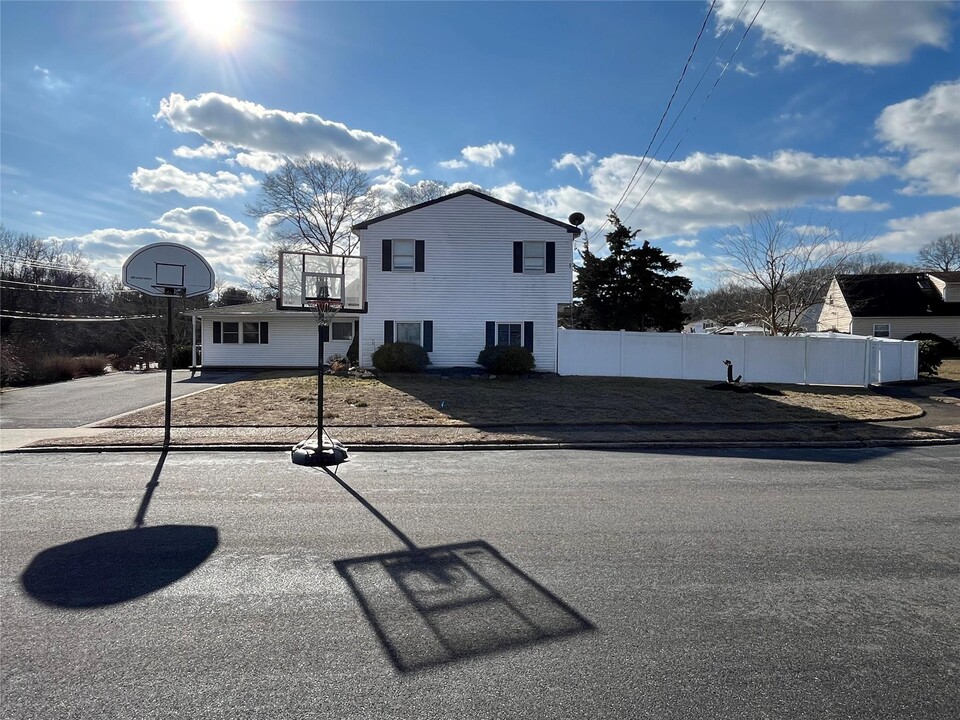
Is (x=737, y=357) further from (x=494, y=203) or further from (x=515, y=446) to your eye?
(x=515, y=446)

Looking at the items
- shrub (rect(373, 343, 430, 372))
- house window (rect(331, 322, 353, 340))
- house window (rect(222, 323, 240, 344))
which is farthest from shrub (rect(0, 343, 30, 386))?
shrub (rect(373, 343, 430, 372))

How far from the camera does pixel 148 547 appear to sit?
16.8 ft

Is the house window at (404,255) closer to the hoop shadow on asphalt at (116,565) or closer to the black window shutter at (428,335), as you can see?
the black window shutter at (428,335)

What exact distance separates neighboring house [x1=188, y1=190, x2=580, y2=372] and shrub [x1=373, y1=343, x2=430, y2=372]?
1439mm

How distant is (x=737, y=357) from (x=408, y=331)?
44.0 ft

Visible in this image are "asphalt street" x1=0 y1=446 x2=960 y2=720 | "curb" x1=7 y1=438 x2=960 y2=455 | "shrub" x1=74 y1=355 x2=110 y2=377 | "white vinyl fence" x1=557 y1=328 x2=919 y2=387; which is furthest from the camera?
"shrub" x1=74 y1=355 x2=110 y2=377

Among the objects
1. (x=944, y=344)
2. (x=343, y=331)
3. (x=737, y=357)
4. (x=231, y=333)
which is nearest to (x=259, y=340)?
(x=231, y=333)

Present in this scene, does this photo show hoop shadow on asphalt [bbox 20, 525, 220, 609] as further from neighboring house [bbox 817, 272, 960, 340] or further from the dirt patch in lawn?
neighboring house [bbox 817, 272, 960, 340]

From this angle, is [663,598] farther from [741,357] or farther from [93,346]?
[93,346]

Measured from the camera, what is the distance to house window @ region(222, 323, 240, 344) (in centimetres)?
2708

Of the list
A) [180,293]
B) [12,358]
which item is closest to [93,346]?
[12,358]

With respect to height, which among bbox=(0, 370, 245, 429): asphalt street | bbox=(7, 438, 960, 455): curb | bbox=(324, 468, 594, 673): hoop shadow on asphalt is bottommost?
bbox=(7, 438, 960, 455): curb

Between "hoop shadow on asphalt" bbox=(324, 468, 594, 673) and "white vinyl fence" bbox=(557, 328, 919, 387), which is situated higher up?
"white vinyl fence" bbox=(557, 328, 919, 387)

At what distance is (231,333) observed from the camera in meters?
27.2
